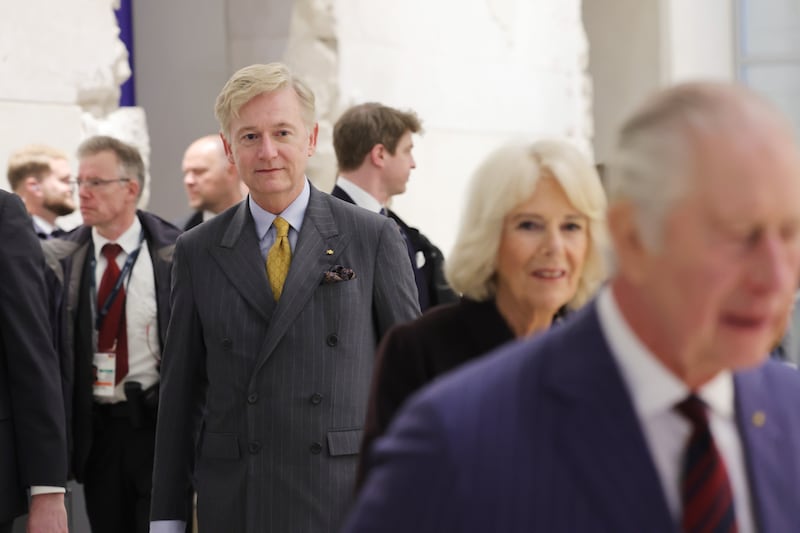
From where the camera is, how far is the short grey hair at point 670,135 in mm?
1508

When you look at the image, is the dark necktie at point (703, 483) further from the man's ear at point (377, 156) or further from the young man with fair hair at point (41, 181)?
the young man with fair hair at point (41, 181)

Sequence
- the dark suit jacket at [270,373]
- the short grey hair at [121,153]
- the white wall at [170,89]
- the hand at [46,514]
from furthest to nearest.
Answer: the white wall at [170,89] → the short grey hair at [121,153] → the hand at [46,514] → the dark suit jacket at [270,373]

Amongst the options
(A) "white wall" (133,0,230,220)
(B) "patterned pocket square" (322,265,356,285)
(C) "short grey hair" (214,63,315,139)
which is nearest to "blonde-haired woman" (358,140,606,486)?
(B) "patterned pocket square" (322,265,356,285)

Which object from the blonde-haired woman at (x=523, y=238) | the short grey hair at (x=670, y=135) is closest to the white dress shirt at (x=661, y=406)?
the short grey hair at (x=670, y=135)

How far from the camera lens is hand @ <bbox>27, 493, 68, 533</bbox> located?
3998mm

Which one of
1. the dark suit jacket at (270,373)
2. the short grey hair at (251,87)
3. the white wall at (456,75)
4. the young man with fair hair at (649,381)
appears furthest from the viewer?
the white wall at (456,75)

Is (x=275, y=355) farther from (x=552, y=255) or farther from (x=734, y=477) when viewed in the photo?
(x=734, y=477)

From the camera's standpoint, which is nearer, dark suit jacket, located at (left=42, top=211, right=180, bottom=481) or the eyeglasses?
dark suit jacket, located at (left=42, top=211, right=180, bottom=481)

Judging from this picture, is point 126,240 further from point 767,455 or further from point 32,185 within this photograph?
point 767,455

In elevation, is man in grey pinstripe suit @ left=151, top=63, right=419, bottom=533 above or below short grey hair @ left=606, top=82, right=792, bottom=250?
below

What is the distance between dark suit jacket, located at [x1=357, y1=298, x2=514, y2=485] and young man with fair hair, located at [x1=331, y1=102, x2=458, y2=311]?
2433 millimetres

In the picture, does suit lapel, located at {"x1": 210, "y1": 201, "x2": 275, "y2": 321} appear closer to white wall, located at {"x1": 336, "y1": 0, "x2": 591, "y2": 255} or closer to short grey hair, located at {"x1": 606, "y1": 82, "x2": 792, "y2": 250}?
short grey hair, located at {"x1": 606, "y1": 82, "x2": 792, "y2": 250}

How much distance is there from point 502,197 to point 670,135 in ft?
4.46

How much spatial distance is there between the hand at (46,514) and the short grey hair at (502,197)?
1.69 meters
